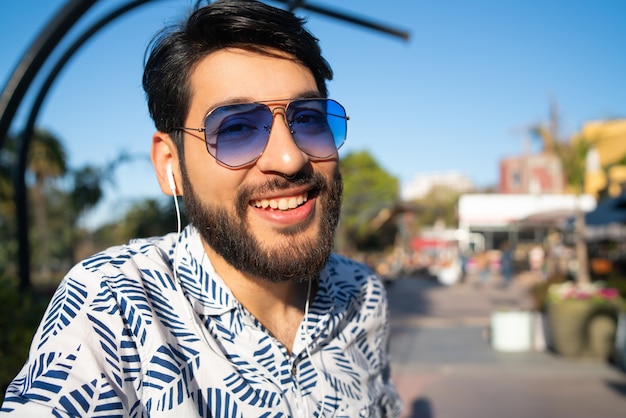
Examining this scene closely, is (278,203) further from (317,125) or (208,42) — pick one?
(208,42)

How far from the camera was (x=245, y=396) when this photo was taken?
1.32 meters

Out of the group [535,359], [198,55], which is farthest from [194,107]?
[535,359]

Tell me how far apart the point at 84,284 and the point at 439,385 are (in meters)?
6.10

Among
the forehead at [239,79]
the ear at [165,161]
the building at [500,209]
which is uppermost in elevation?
the forehead at [239,79]

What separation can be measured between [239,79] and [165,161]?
0.38 meters

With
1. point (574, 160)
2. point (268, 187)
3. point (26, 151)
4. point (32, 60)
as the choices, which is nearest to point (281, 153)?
point (268, 187)

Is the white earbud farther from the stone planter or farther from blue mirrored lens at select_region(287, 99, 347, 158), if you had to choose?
the stone planter

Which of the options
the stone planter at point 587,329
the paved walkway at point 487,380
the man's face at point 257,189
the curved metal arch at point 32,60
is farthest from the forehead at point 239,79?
the stone planter at point 587,329

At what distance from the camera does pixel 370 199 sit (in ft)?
95.0

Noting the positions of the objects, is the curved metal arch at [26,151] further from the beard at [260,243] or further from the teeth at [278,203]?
the teeth at [278,203]

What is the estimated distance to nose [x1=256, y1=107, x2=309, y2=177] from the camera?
4.84 ft

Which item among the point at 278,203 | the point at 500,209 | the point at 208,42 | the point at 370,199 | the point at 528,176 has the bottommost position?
the point at 500,209

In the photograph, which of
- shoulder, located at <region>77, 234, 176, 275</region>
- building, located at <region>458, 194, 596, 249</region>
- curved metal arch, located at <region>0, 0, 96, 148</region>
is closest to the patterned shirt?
shoulder, located at <region>77, 234, 176, 275</region>

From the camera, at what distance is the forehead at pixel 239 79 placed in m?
1.49
